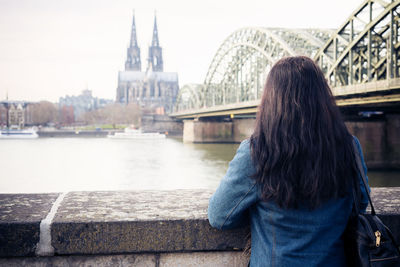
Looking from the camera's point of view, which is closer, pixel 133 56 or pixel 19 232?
pixel 19 232

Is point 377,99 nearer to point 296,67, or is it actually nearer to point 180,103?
point 296,67

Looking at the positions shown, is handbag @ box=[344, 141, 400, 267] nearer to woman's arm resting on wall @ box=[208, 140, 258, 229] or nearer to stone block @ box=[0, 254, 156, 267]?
woman's arm resting on wall @ box=[208, 140, 258, 229]

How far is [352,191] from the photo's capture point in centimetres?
146

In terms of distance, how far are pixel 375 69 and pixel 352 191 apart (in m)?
19.0

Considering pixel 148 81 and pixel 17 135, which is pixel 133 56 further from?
pixel 17 135

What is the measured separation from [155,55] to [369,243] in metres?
120

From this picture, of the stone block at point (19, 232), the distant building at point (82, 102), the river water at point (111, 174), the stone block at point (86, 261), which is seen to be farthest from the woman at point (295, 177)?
the distant building at point (82, 102)

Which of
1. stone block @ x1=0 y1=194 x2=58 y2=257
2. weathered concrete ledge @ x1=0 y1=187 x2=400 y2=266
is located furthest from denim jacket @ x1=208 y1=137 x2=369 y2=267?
stone block @ x1=0 y1=194 x2=58 y2=257

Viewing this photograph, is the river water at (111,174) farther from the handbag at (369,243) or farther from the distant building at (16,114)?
the distant building at (16,114)

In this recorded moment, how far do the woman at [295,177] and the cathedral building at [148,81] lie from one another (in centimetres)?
10340

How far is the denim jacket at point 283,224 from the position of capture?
4.53ft

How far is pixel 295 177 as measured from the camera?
4.61 ft

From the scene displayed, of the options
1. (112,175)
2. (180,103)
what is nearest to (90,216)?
(112,175)

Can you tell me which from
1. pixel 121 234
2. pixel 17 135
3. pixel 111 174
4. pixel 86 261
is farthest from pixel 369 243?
pixel 17 135
